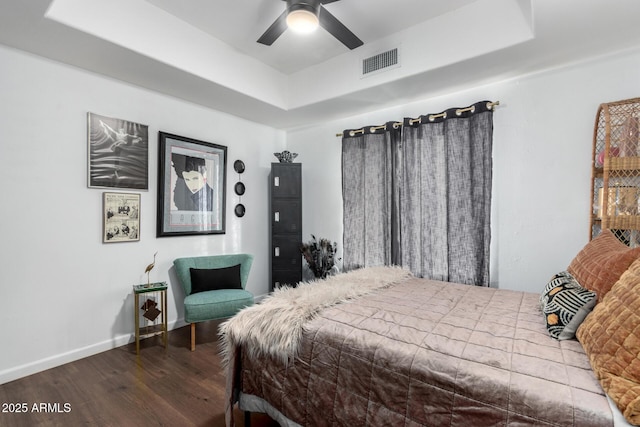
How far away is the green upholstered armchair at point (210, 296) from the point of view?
2.84m

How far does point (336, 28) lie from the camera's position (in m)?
2.27

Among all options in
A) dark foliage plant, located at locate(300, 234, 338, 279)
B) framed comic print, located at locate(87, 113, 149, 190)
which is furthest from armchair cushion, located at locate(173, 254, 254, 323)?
framed comic print, located at locate(87, 113, 149, 190)

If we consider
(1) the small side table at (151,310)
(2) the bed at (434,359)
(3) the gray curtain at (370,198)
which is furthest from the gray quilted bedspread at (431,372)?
(3) the gray curtain at (370,198)

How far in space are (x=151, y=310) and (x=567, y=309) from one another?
3.16 m

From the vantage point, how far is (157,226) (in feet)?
10.5

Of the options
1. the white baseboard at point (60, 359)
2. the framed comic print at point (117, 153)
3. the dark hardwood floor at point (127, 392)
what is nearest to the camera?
the dark hardwood floor at point (127, 392)

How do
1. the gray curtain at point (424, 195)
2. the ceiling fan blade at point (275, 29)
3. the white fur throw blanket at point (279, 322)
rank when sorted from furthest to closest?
the gray curtain at point (424, 195)
the ceiling fan blade at point (275, 29)
the white fur throw blanket at point (279, 322)

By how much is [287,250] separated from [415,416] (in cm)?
309

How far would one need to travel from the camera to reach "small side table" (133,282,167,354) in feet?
9.17

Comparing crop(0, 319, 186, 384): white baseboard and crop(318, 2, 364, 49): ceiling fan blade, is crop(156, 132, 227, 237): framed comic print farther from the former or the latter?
crop(318, 2, 364, 49): ceiling fan blade

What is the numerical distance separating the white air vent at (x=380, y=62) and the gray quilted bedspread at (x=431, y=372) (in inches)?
Answer: 88.9

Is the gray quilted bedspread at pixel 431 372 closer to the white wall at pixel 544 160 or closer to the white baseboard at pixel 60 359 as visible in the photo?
the white wall at pixel 544 160

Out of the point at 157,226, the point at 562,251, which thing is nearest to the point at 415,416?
the point at 562,251

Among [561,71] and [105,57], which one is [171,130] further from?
[561,71]
